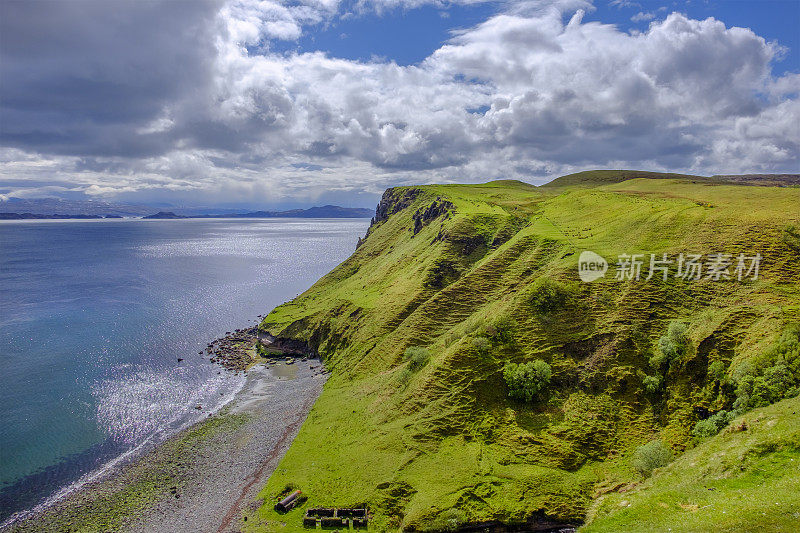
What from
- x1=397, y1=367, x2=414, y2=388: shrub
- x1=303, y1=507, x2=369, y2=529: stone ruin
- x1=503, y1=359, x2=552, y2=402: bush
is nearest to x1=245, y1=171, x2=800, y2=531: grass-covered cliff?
x1=397, y1=367, x2=414, y2=388: shrub

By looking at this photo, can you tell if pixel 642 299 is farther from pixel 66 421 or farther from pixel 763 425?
pixel 66 421

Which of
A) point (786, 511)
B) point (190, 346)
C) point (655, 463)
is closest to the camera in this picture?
point (786, 511)

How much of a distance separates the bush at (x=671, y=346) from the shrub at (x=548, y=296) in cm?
1640

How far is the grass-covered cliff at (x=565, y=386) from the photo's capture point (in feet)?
162

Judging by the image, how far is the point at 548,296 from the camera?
73938mm

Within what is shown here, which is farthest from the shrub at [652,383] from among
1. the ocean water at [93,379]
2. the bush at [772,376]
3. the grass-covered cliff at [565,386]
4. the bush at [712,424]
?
the ocean water at [93,379]

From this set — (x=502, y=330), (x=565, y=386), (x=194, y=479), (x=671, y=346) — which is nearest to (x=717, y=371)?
(x=671, y=346)

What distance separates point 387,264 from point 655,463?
4277 inches

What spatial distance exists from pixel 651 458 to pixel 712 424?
9.59 m

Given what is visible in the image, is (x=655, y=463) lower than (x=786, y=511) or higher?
lower

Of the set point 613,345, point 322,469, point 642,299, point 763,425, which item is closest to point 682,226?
point 642,299

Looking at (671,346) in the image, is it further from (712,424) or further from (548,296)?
(548,296)

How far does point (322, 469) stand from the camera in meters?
62.2

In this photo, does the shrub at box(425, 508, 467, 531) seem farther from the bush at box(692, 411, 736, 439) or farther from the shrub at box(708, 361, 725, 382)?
the shrub at box(708, 361, 725, 382)
